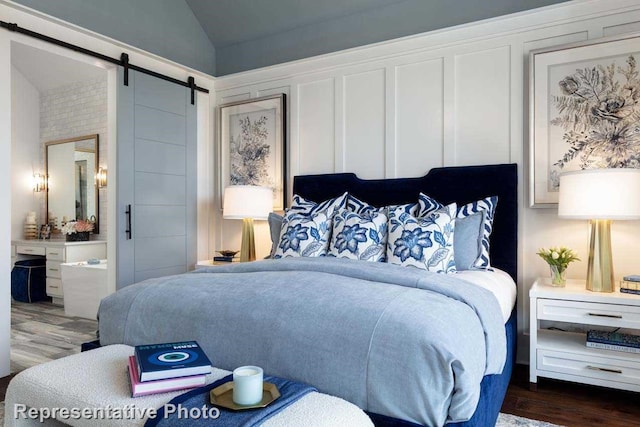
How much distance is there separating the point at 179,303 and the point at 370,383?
2.99 feet

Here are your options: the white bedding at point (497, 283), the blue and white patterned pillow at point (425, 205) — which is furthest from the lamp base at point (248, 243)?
the white bedding at point (497, 283)

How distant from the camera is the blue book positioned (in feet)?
4.40

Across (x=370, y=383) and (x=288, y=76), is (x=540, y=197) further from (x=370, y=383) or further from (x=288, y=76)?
(x=288, y=76)

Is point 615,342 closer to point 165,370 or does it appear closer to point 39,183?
point 165,370

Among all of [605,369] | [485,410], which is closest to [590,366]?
[605,369]

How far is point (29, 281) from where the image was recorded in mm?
5469

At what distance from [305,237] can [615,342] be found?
1926 millimetres

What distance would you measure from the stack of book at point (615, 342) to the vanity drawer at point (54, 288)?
17.7 feet

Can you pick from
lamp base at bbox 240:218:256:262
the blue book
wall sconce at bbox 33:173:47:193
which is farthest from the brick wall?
the blue book

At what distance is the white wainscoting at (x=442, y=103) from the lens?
3.01 meters

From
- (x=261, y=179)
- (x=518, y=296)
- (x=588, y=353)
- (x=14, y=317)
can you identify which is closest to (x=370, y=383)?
(x=588, y=353)

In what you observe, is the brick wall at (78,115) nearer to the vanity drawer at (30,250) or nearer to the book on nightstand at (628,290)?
the vanity drawer at (30,250)

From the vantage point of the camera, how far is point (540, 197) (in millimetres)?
3021

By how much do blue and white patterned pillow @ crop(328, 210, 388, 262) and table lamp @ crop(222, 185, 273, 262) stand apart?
1.02 metres
